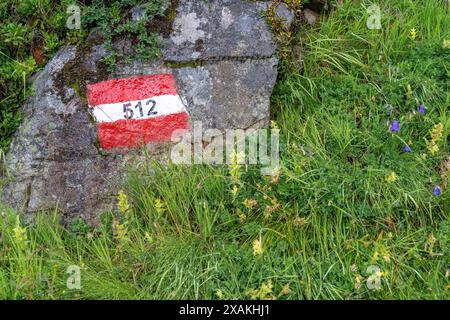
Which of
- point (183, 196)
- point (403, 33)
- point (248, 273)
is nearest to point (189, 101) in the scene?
point (183, 196)

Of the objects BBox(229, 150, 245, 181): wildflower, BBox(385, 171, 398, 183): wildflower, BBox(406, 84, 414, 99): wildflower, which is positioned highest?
BBox(406, 84, 414, 99): wildflower

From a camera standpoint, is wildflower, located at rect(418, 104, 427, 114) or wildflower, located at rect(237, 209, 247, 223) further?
wildflower, located at rect(418, 104, 427, 114)

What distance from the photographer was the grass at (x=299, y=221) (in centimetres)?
319

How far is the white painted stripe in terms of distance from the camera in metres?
3.96

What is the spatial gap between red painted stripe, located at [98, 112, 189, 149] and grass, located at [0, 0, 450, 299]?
224 mm

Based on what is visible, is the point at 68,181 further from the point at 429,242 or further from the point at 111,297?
the point at 429,242

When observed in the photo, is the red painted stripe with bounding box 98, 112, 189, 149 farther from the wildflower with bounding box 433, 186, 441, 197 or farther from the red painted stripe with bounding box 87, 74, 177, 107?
the wildflower with bounding box 433, 186, 441, 197

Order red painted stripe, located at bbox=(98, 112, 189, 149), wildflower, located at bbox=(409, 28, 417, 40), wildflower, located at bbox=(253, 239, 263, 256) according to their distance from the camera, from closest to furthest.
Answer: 1. wildflower, located at bbox=(253, 239, 263, 256)
2. red painted stripe, located at bbox=(98, 112, 189, 149)
3. wildflower, located at bbox=(409, 28, 417, 40)

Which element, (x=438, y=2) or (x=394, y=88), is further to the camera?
(x=438, y=2)

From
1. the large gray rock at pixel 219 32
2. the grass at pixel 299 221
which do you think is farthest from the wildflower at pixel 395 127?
the large gray rock at pixel 219 32

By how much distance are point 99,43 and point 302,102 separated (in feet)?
5.01

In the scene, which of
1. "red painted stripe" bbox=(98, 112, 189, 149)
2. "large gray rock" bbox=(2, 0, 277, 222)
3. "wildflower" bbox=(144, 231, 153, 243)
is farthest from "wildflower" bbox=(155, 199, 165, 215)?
"red painted stripe" bbox=(98, 112, 189, 149)

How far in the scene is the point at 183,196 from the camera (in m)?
3.64

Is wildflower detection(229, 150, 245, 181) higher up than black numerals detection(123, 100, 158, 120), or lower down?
lower down
